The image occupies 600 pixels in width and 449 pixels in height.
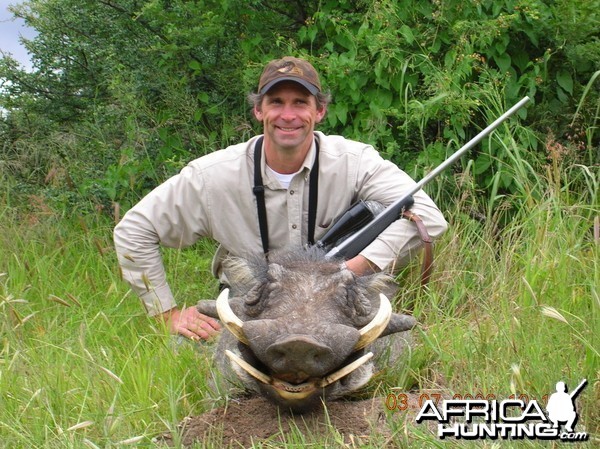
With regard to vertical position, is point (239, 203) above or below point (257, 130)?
below

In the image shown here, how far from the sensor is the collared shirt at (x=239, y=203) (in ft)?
A: 14.5

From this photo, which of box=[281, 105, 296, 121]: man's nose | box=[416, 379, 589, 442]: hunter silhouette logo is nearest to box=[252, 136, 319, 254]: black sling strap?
box=[281, 105, 296, 121]: man's nose

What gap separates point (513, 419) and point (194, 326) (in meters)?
1.72

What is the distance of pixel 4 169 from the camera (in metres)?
6.68

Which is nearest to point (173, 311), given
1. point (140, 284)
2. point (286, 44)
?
point (140, 284)

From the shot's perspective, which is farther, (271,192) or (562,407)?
(271,192)

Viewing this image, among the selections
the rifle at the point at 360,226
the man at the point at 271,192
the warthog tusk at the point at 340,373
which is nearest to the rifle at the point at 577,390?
the warthog tusk at the point at 340,373

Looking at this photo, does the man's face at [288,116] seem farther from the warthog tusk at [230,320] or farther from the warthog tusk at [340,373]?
the warthog tusk at [340,373]

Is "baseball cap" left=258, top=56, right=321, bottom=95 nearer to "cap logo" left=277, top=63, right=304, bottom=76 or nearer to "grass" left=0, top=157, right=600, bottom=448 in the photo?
"cap logo" left=277, top=63, right=304, bottom=76

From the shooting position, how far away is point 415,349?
3.55 m

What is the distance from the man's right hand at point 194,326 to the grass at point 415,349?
0.12 m

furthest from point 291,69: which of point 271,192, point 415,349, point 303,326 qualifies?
point 303,326

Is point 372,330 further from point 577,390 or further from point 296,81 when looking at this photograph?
point 296,81

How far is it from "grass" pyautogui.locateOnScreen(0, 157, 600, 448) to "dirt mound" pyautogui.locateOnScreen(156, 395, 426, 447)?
0.06m
